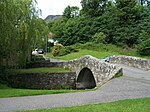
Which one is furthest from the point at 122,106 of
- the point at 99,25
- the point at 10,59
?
the point at 99,25

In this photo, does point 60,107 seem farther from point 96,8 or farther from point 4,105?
point 96,8

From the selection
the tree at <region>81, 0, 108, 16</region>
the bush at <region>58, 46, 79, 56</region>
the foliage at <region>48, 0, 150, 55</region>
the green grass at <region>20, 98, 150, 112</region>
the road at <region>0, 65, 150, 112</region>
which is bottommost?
the bush at <region>58, 46, 79, 56</region>

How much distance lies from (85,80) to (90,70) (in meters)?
3.95

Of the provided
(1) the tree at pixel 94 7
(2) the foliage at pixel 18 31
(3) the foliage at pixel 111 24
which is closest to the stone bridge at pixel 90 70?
(2) the foliage at pixel 18 31

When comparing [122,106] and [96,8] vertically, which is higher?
[96,8]

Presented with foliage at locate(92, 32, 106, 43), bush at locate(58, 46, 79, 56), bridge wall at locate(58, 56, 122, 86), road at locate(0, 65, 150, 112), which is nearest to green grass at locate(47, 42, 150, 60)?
foliage at locate(92, 32, 106, 43)

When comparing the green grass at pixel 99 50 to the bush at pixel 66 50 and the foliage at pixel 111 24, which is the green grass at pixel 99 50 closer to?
the bush at pixel 66 50

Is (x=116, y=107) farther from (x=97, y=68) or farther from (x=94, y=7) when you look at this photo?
(x=94, y=7)

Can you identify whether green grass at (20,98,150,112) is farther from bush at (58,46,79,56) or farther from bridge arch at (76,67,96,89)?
bush at (58,46,79,56)

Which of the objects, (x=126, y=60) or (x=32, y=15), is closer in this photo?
(x=32, y=15)

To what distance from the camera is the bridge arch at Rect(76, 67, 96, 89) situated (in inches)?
968

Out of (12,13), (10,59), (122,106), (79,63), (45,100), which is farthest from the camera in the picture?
(79,63)

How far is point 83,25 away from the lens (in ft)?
192

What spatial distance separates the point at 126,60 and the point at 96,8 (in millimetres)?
36979
